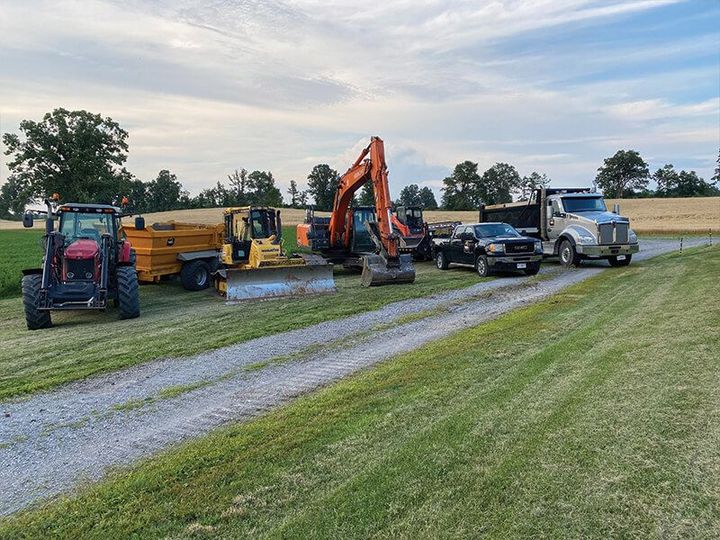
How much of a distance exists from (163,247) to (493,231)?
10.4 meters

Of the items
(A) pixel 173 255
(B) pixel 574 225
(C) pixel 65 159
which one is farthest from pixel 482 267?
(C) pixel 65 159

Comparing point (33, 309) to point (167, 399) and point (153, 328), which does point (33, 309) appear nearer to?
point (153, 328)

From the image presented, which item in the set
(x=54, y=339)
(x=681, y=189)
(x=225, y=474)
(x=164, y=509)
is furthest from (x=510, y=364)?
(x=681, y=189)

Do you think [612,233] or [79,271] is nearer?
[79,271]

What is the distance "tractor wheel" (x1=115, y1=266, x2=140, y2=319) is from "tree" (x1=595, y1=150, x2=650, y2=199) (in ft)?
336

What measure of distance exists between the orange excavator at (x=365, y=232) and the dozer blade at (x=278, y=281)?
1523 mm

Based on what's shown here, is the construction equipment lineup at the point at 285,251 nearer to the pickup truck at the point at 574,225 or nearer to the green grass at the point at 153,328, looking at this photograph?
the pickup truck at the point at 574,225

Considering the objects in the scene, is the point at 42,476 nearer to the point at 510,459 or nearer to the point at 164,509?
the point at 164,509

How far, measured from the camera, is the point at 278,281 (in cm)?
1362

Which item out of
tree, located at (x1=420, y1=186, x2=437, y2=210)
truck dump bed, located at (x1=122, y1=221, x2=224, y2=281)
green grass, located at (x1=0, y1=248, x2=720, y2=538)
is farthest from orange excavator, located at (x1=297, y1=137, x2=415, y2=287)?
tree, located at (x1=420, y1=186, x2=437, y2=210)

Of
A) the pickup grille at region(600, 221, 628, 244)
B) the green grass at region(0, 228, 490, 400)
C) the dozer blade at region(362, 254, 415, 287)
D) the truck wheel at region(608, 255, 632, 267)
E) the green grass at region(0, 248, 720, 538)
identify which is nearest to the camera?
the green grass at region(0, 248, 720, 538)

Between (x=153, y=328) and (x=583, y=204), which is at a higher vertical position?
(x=583, y=204)

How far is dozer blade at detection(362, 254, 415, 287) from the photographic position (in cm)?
1474

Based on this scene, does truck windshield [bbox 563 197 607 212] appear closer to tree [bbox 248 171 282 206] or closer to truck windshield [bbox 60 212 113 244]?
truck windshield [bbox 60 212 113 244]
